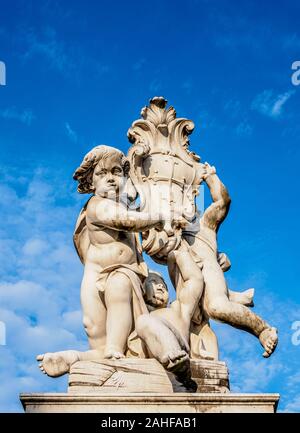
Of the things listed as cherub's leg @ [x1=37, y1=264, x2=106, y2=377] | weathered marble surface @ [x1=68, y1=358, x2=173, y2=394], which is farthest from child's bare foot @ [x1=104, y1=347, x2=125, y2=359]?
cherub's leg @ [x1=37, y1=264, x2=106, y2=377]

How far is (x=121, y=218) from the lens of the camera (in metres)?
9.11

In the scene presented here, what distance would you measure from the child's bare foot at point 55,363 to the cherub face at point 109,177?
81.1 inches

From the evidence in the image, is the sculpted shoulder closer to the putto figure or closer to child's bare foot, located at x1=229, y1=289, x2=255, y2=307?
the putto figure

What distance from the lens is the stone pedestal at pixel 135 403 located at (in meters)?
7.90

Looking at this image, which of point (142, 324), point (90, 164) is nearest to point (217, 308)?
point (142, 324)

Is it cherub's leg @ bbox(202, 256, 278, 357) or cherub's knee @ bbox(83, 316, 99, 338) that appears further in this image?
cherub's leg @ bbox(202, 256, 278, 357)

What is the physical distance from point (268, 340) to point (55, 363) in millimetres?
2595

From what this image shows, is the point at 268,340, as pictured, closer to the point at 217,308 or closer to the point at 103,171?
the point at 217,308

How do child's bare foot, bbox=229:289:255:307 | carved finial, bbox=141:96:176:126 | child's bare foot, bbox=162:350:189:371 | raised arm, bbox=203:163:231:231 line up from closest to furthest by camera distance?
child's bare foot, bbox=162:350:189:371 → child's bare foot, bbox=229:289:255:307 → raised arm, bbox=203:163:231:231 → carved finial, bbox=141:96:176:126

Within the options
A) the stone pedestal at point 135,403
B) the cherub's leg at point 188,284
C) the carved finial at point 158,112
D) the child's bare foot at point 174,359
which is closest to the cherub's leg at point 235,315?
the cherub's leg at point 188,284

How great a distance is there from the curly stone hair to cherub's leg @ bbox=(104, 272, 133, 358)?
146 centimetres

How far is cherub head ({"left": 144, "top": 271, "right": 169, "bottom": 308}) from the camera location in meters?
9.42
